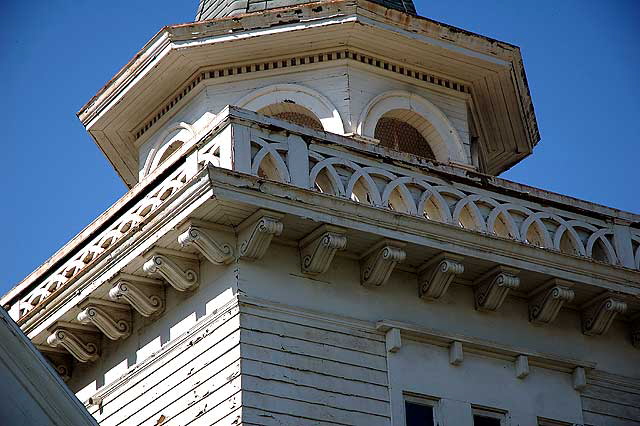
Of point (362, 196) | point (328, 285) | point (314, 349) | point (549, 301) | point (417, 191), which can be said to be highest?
point (417, 191)

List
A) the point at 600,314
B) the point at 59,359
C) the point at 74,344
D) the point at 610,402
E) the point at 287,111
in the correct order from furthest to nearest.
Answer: the point at 287,111 → the point at 59,359 → the point at 600,314 → the point at 610,402 → the point at 74,344

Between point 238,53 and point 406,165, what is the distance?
171 inches

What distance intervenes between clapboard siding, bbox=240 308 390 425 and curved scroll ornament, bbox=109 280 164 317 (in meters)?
1.69

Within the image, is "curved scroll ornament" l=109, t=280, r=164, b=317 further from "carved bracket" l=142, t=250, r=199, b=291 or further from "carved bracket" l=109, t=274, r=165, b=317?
"carved bracket" l=142, t=250, r=199, b=291

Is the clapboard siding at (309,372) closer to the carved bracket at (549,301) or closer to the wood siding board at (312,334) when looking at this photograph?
the wood siding board at (312,334)

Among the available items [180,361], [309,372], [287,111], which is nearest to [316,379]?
[309,372]

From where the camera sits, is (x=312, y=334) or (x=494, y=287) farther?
(x=494, y=287)

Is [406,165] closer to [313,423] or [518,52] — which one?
[313,423]

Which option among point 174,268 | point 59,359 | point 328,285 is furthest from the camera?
point 59,359

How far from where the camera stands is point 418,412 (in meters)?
18.5

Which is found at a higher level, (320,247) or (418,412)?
(320,247)

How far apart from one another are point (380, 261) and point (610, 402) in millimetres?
3628

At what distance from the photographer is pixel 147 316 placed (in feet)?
62.6

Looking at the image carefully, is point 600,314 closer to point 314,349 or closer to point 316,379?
point 314,349
